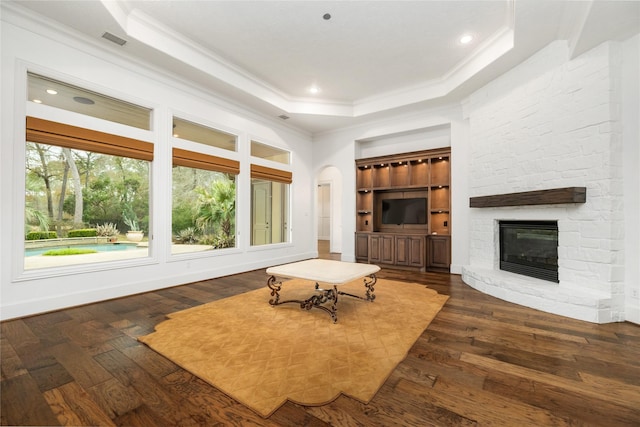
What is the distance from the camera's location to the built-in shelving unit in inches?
243

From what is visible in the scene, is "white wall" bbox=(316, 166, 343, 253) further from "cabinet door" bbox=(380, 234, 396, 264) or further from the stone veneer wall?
the stone veneer wall

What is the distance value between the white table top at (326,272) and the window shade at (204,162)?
2.62m

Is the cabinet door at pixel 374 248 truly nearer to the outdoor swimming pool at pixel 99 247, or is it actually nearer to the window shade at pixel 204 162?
the window shade at pixel 204 162

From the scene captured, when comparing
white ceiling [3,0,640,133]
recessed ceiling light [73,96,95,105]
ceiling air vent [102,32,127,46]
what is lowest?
recessed ceiling light [73,96,95,105]

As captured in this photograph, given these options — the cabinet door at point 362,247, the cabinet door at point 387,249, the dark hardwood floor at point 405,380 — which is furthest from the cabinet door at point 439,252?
the dark hardwood floor at point 405,380

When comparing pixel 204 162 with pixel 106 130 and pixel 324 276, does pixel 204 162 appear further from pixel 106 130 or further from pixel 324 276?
pixel 324 276

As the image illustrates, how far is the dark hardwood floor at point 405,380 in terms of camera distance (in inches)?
64.6

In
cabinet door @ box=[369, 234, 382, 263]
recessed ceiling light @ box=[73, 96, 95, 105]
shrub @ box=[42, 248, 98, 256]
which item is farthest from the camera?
cabinet door @ box=[369, 234, 382, 263]

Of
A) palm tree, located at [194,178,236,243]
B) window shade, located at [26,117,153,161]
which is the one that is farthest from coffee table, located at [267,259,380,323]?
window shade, located at [26,117,153,161]

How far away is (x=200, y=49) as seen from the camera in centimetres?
443

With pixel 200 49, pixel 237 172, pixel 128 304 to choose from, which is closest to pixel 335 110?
pixel 237 172

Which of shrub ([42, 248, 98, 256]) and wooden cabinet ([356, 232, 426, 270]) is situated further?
wooden cabinet ([356, 232, 426, 270])

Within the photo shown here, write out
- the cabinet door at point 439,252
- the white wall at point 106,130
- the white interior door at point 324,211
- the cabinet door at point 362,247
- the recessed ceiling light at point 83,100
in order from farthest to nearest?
the white interior door at point 324,211, the cabinet door at point 362,247, the cabinet door at point 439,252, the recessed ceiling light at point 83,100, the white wall at point 106,130

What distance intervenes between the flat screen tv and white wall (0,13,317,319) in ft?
10.0
